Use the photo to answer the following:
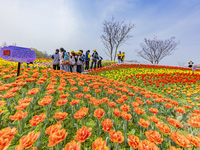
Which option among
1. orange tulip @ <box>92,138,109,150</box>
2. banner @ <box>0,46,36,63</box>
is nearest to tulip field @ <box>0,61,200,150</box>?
orange tulip @ <box>92,138,109,150</box>

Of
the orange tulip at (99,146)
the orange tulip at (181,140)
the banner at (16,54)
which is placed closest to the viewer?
the orange tulip at (99,146)

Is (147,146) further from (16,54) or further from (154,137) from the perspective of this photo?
(16,54)

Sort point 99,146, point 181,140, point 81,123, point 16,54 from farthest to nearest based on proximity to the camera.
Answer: point 16,54, point 81,123, point 181,140, point 99,146

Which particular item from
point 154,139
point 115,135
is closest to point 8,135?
point 115,135

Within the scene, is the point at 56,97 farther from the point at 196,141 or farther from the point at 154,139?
the point at 196,141

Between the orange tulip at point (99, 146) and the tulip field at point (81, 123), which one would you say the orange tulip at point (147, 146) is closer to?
the tulip field at point (81, 123)

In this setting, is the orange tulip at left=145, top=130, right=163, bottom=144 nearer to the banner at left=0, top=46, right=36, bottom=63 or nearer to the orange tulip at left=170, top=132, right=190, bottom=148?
the orange tulip at left=170, top=132, right=190, bottom=148

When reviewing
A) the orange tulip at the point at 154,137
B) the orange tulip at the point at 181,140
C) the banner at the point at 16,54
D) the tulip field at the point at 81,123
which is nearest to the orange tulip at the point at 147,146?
the tulip field at the point at 81,123

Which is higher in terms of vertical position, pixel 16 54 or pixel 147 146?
pixel 16 54

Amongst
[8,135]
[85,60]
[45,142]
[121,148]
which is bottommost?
[121,148]

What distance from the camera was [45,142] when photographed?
46.2 inches

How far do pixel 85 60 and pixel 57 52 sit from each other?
11.6 ft

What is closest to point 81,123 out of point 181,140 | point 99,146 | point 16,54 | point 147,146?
point 99,146

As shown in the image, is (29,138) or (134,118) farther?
(134,118)
